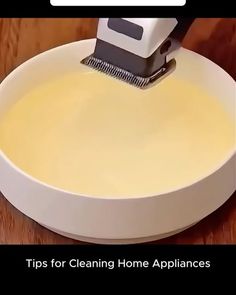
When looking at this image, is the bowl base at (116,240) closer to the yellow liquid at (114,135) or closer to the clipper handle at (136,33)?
the yellow liquid at (114,135)

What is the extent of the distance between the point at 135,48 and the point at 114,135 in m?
0.10

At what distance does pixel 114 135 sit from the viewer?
0.66 meters

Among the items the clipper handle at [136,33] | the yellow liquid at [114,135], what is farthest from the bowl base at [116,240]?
the clipper handle at [136,33]

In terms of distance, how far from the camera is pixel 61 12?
21.9 inches

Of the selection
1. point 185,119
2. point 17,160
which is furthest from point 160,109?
point 17,160

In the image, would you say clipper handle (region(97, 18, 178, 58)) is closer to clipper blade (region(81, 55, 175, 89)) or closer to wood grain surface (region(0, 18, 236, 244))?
clipper blade (region(81, 55, 175, 89))

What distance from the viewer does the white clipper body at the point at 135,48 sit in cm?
57

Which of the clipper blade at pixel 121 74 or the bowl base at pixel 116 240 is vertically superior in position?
the clipper blade at pixel 121 74

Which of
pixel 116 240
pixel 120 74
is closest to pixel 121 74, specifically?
pixel 120 74

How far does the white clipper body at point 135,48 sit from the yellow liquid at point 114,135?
0.07 meters

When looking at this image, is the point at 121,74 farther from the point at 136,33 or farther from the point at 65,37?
the point at 65,37

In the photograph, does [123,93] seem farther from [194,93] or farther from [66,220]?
[66,220]

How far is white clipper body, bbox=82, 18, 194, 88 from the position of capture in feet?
1.88

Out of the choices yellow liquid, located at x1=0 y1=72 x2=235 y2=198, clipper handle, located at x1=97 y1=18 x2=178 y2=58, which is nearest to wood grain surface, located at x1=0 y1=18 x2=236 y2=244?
yellow liquid, located at x1=0 y1=72 x2=235 y2=198
